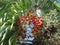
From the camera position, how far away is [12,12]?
221cm

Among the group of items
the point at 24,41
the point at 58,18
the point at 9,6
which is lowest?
the point at 24,41

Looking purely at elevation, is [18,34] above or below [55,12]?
below

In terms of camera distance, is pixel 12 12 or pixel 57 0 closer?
pixel 12 12

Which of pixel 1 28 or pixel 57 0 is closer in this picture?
pixel 1 28

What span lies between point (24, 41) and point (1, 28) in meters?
0.22

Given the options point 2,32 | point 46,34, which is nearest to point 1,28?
point 2,32

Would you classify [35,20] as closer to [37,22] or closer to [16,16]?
[37,22]

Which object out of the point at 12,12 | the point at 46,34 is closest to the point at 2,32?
the point at 12,12

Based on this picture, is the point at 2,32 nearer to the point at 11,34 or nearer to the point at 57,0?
the point at 11,34

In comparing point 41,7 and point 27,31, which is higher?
point 41,7

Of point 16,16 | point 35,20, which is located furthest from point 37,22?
point 16,16

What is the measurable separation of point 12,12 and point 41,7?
0.24 m

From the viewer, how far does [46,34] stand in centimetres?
215

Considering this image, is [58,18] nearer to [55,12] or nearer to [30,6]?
[55,12]
